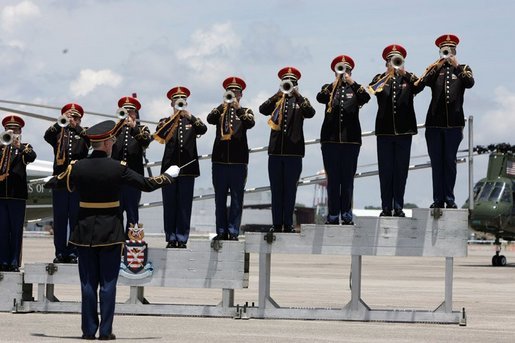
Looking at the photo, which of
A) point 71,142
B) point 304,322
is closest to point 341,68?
point 304,322

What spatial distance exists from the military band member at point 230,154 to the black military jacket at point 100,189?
332 cm

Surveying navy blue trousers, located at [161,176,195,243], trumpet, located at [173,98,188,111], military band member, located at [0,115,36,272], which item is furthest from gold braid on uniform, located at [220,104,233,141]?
military band member, located at [0,115,36,272]

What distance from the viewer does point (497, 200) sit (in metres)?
34.8

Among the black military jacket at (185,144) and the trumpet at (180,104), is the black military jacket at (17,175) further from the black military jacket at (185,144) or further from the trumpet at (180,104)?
the trumpet at (180,104)

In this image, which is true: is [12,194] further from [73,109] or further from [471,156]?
[471,156]

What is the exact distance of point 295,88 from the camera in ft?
47.7

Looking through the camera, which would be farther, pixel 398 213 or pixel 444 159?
pixel 398 213

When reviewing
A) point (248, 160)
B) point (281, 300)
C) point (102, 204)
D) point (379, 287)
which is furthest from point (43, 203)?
point (102, 204)

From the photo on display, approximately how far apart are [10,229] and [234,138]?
327 cm

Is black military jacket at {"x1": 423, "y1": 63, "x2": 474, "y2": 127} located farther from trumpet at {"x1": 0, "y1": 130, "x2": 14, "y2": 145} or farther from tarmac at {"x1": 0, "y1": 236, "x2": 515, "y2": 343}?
trumpet at {"x1": 0, "y1": 130, "x2": 14, "y2": 145}

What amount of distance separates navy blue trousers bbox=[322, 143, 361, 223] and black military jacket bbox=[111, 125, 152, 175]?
2418 mm

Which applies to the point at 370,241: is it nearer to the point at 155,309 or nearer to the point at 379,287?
the point at 155,309

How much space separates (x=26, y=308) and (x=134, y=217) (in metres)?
1.84

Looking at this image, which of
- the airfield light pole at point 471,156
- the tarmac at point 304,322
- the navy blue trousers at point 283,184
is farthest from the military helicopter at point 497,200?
the navy blue trousers at point 283,184
